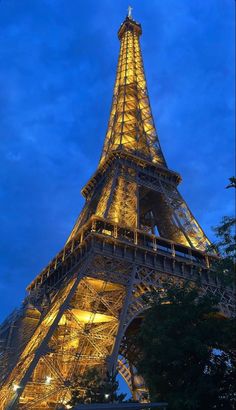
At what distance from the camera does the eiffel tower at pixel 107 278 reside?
2203 centimetres

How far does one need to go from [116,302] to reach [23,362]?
20.2ft

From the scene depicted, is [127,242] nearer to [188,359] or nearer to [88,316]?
[88,316]

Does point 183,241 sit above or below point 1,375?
above

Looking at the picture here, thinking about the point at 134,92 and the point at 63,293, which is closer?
the point at 63,293

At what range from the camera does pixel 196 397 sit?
49.2 feet

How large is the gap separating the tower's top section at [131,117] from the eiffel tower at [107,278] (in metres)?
0.20

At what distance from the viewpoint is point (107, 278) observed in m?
25.8

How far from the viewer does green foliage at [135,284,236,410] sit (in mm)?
15680

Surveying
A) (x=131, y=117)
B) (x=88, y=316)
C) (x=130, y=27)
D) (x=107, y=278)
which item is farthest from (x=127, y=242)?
(x=130, y=27)

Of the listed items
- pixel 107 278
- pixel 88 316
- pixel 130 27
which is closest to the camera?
pixel 107 278

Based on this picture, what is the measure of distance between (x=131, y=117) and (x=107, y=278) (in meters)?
25.1

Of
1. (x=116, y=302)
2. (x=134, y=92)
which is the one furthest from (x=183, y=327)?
(x=134, y=92)

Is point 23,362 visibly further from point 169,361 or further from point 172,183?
point 172,183

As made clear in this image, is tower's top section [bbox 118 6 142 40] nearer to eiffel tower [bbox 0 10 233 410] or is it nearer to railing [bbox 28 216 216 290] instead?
eiffel tower [bbox 0 10 233 410]
